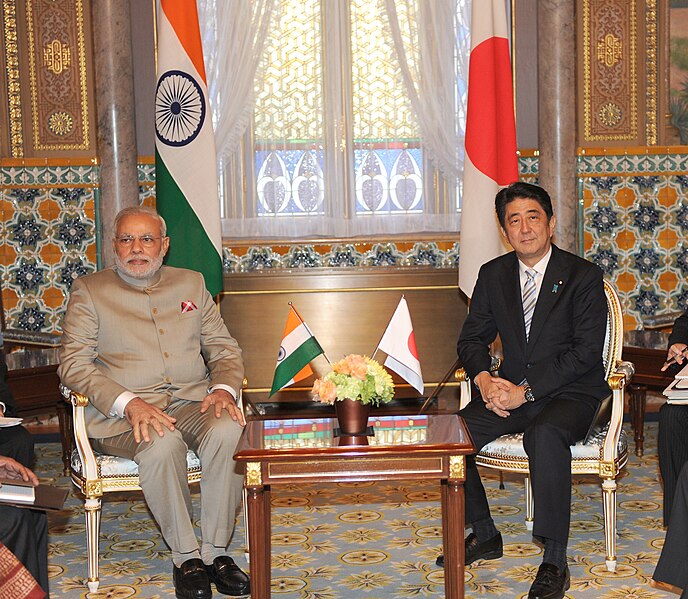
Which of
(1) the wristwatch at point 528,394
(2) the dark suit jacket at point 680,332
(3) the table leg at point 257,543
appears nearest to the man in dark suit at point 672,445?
(2) the dark suit jacket at point 680,332

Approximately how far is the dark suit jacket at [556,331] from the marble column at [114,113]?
339cm

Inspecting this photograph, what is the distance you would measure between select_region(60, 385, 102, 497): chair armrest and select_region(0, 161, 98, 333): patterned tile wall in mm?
3205

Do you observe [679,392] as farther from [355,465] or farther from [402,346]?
[355,465]

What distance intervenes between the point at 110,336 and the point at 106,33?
10.8ft

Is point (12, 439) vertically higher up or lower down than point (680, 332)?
lower down

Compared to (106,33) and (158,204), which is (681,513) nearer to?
(158,204)

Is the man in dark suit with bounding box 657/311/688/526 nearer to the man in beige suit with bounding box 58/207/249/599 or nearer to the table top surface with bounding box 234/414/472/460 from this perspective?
the table top surface with bounding box 234/414/472/460

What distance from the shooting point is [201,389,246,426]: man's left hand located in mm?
4148

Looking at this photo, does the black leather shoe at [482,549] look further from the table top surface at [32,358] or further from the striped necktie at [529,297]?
the table top surface at [32,358]

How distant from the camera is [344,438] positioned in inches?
141

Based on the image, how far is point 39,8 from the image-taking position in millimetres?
7008

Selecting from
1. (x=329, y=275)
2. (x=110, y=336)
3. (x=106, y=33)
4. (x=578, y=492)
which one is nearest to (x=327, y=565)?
(x=110, y=336)

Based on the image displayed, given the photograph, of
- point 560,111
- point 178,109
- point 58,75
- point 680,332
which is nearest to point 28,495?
point 680,332

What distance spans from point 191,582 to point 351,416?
0.95 metres
